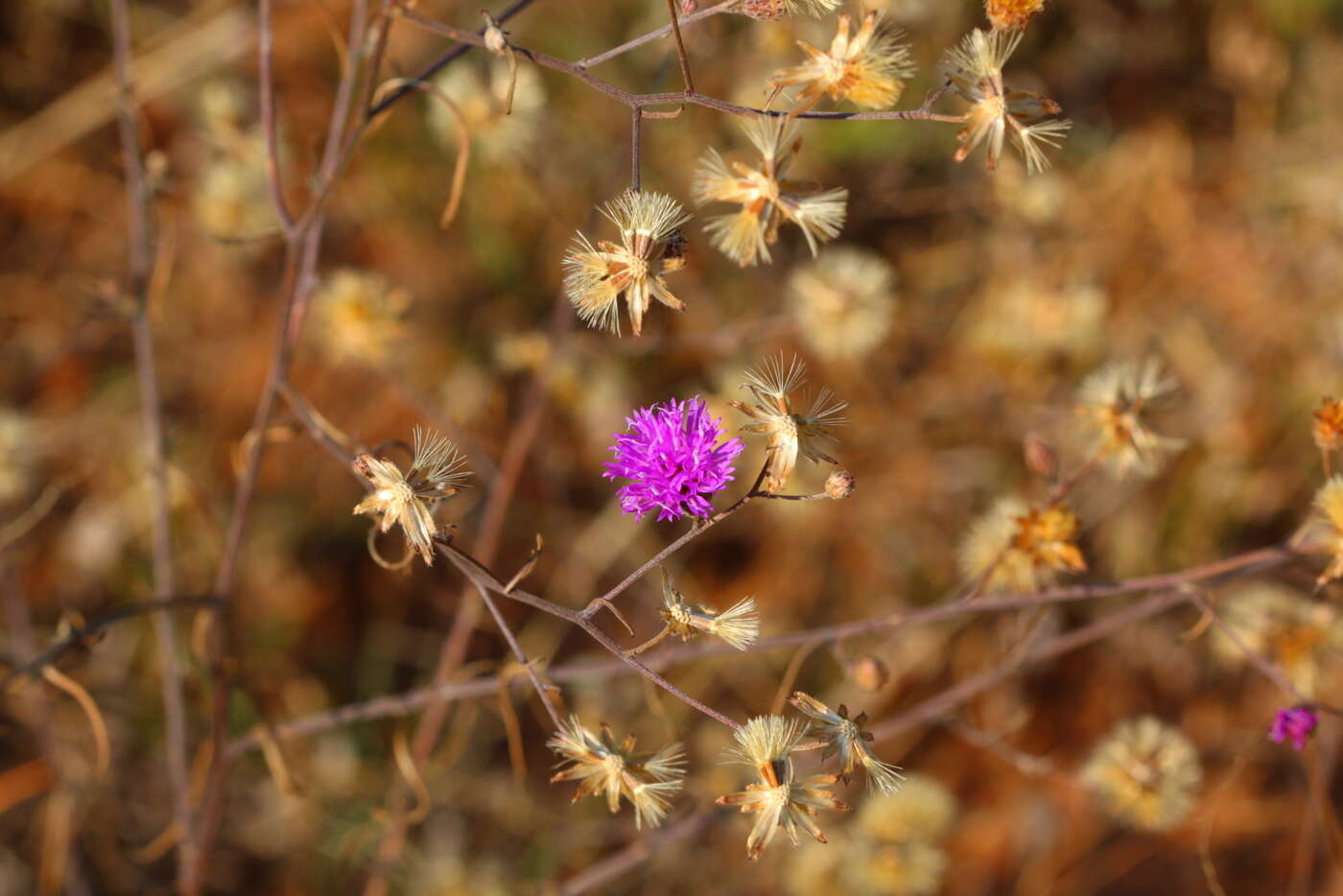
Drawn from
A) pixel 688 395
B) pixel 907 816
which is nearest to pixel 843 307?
pixel 688 395

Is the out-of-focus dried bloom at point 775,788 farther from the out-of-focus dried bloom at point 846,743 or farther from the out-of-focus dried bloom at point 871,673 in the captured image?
the out-of-focus dried bloom at point 871,673

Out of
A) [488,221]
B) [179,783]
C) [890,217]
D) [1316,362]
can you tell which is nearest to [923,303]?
[890,217]

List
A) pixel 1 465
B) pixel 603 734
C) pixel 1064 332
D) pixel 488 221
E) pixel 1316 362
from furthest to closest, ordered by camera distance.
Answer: pixel 488 221, pixel 1316 362, pixel 1064 332, pixel 1 465, pixel 603 734

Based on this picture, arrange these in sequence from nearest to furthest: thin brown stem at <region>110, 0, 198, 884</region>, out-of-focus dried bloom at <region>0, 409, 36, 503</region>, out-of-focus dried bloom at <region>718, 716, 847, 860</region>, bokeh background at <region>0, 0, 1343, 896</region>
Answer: out-of-focus dried bloom at <region>718, 716, 847, 860</region>
thin brown stem at <region>110, 0, 198, 884</region>
out-of-focus dried bloom at <region>0, 409, 36, 503</region>
bokeh background at <region>0, 0, 1343, 896</region>

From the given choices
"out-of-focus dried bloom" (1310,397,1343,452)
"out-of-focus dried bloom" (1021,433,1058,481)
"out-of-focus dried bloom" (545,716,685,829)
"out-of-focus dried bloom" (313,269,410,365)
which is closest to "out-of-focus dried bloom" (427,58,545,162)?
"out-of-focus dried bloom" (313,269,410,365)

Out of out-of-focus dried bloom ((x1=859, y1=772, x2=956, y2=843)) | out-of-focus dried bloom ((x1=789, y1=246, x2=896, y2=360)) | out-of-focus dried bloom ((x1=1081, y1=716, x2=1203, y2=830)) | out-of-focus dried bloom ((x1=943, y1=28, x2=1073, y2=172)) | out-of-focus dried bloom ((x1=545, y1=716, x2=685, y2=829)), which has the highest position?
out-of-focus dried bloom ((x1=943, y1=28, x2=1073, y2=172))

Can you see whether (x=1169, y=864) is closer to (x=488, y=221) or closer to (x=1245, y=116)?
(x=1245, y=116)

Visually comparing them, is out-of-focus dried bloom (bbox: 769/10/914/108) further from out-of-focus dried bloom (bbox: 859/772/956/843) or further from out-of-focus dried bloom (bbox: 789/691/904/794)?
out-of-focus dried bloom (bbox: 859/772/956/843)
